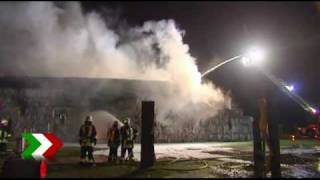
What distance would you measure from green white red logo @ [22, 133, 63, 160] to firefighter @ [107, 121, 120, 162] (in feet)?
18.1

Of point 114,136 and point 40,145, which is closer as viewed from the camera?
point 40,145

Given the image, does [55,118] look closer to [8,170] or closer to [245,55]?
[245,55]

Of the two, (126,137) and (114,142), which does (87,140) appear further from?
(126,137)

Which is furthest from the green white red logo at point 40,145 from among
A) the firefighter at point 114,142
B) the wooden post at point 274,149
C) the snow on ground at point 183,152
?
the snow on ground at point 183,152

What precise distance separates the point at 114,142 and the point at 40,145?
19.5 feet

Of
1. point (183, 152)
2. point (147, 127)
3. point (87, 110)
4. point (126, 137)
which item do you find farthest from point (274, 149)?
point (87, 110)

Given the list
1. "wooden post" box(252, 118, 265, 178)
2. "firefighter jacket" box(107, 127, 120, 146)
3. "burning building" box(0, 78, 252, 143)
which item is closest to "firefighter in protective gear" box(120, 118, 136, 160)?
"firefighter jacket" box(107, 127, 120, 146)

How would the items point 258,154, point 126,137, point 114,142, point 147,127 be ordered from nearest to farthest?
1. point 258,154
2. point 147,127
3. point 114,142
4. point 126,137

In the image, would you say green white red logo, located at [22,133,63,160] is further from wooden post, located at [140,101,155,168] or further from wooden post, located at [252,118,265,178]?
wooden post, located at [252,118,265,178]

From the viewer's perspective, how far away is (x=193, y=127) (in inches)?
1423

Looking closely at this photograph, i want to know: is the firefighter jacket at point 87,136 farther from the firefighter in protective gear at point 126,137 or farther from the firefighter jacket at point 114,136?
the firefighter in protective gear at point 126,137

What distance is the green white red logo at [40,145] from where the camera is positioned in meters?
11.5

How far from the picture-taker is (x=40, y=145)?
1159cm

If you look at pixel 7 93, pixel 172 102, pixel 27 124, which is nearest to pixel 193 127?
pixel 172 102
